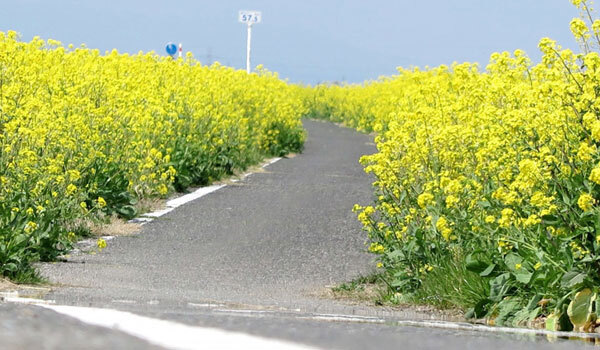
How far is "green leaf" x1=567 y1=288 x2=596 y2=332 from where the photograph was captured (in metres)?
6.42

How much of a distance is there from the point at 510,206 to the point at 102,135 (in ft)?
22.9

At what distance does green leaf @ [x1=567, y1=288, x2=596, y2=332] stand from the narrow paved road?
1021 millimetres

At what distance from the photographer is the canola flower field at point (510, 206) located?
22.0 ft

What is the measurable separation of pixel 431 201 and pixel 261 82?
2056 cm

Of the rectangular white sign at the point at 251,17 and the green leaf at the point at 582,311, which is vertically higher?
the rectangular white sign at the point at 251,17

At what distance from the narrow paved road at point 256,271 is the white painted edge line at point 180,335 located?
0.32 ft

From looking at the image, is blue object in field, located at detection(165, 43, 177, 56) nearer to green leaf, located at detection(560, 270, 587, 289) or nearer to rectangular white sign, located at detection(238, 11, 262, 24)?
rectangular white sign, located at detection(238, 11, 262, 24)

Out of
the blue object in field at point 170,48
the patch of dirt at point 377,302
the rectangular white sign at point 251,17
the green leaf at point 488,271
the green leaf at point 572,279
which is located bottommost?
the patch of dirt at point 377,302

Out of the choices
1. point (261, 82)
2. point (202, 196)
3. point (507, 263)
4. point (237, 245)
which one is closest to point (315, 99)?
point (261, 82)

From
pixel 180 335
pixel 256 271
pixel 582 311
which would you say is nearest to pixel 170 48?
pixel 256 271

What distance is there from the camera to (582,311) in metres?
6.46

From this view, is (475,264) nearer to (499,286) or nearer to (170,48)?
Result: (499,286)

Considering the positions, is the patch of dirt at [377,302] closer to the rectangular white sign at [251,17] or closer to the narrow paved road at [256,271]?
the narrow paved road at [256,271]

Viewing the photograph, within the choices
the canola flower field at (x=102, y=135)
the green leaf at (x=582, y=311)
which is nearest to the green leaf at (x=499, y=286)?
the green leaf at (x=582, y=311)
